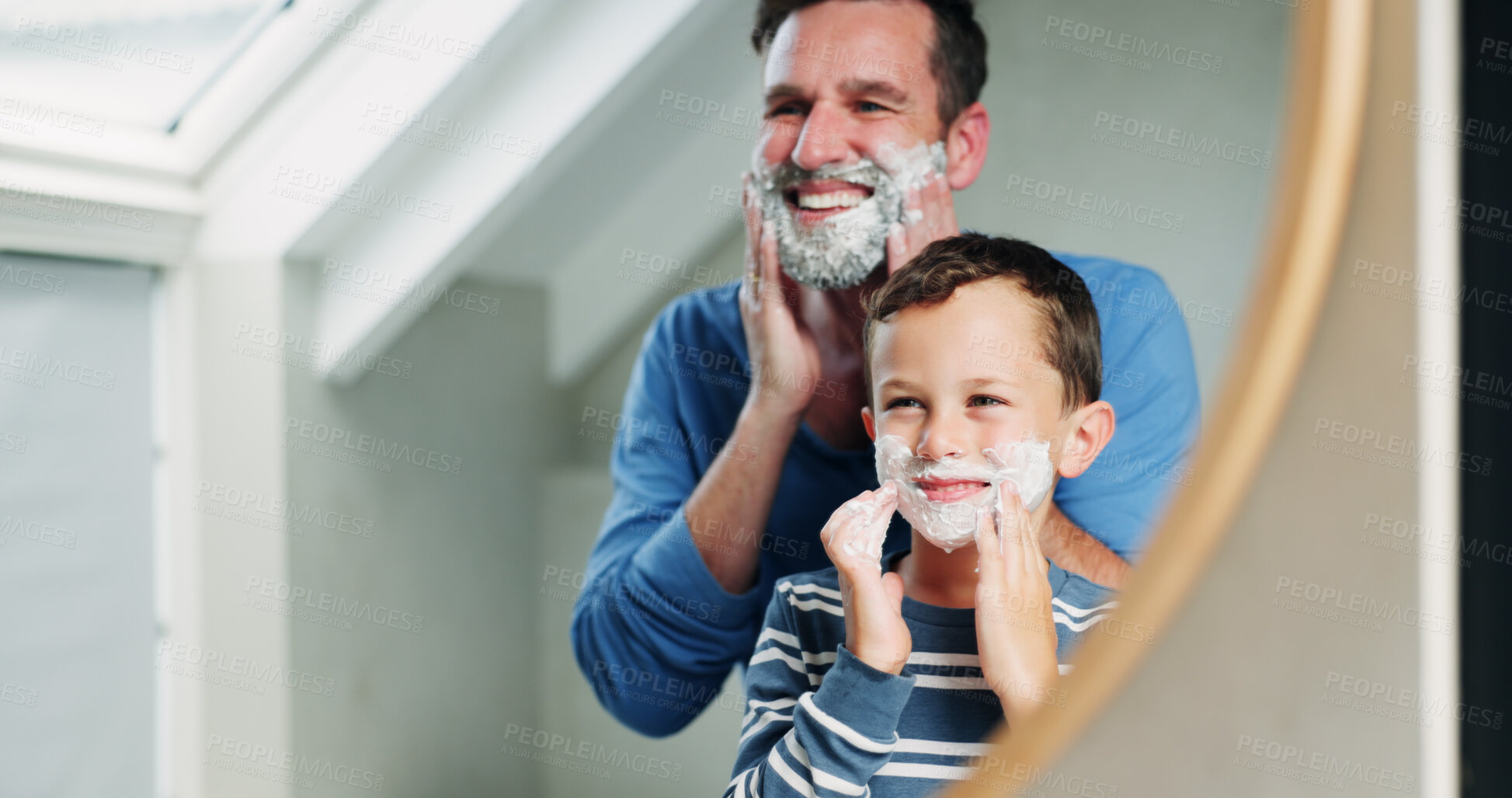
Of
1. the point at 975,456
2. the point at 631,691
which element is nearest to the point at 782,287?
the point at 975,456

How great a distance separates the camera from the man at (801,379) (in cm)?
50

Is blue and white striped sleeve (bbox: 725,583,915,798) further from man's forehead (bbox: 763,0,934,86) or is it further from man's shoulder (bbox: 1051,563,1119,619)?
man's forehead (bbox: 763,0,934,86)

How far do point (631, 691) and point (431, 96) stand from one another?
417mm

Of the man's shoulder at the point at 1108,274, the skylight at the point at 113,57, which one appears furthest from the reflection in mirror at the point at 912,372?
the skylight at the point at 113,57

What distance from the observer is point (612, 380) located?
64cm

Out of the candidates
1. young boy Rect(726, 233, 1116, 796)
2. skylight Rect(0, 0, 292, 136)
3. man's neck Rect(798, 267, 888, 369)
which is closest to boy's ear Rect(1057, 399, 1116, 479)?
young boy Rect(726, 233, 1116, 796)

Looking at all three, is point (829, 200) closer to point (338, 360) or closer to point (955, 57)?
point (955, 57)

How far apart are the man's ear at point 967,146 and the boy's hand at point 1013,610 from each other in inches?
A: 7.2

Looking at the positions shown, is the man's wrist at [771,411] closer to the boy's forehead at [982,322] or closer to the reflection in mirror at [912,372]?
the reflection in mirror at [912,372]

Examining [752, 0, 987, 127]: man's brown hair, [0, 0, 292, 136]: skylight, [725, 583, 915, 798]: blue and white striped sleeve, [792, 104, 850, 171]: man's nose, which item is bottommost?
[725, 583, 915, 798]: blue and white striped sleeve

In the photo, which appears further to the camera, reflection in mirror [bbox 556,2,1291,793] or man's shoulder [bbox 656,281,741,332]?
man's shoulder [bbox 656,281,741,332]

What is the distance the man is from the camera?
500 mm

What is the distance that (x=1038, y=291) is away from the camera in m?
0.48

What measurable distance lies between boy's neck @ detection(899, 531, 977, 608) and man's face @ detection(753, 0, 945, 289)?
16 cm
